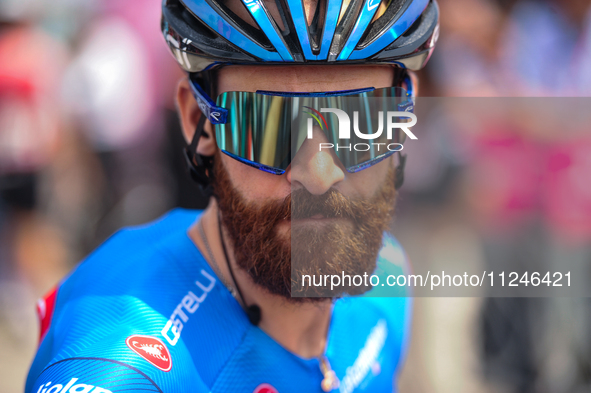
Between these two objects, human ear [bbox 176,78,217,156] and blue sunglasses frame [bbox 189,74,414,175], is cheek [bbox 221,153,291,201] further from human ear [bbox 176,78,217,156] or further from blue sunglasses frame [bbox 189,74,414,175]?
human ear [bbox 176,78,217,156]

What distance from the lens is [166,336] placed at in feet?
5.05

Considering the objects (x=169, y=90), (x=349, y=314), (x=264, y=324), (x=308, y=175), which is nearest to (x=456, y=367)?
(x=349, y=314)

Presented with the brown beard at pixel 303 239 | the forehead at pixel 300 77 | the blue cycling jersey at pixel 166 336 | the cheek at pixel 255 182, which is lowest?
the blue cycling jersey at pixel 166 336

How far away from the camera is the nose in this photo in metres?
1.60

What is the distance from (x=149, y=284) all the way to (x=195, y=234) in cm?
40

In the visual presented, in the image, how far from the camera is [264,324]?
6.07ft

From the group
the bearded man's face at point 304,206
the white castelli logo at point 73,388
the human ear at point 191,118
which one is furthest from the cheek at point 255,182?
the white castelli logo at point 73,388

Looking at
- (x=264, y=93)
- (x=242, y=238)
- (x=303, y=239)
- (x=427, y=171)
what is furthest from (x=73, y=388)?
(x=427, y=171)

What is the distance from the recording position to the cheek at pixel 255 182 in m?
1.65

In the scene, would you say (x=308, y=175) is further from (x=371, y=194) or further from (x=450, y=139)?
(x=450, y=139)

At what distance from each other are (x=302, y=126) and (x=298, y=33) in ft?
1.07

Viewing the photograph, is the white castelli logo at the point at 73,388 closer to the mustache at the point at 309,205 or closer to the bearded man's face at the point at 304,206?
the bearded man's face at the point at 304,206

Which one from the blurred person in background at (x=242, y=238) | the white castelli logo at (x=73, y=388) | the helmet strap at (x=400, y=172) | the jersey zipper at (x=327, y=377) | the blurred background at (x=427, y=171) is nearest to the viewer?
the white castelli logo at (x=73, y=388)

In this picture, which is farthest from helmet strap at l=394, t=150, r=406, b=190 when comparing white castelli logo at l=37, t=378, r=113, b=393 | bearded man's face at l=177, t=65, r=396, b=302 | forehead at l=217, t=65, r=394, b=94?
white castelli logo at l=37, t=378, r=113, b=393
